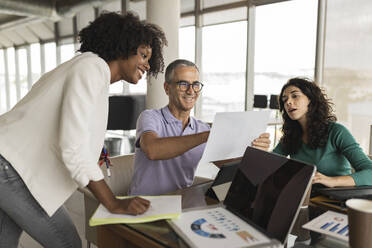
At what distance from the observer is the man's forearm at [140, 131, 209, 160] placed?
1475 mm

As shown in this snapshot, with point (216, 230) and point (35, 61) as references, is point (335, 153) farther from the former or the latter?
point (35, 61)

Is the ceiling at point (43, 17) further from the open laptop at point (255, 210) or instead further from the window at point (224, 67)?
the open laptop at point (255, 210)

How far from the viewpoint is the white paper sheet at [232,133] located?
134 cm

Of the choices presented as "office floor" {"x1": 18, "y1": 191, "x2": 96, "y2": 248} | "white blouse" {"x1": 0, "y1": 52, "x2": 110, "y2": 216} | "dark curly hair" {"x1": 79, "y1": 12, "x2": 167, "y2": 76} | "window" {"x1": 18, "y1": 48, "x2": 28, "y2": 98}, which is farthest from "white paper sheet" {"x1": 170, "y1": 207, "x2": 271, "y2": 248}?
"window" {"x1": 18, "y1": 48, "x2": 28, "y2": 98}

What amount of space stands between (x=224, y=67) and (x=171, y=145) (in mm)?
4233

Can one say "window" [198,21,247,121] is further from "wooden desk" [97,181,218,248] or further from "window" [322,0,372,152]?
"wooden desk" [97,181,218,248]

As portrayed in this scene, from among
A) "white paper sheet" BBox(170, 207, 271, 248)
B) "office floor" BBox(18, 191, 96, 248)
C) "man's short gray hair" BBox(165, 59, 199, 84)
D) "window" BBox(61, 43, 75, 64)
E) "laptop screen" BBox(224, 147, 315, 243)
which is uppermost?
"window" BBox(61, 43, 75, 64)

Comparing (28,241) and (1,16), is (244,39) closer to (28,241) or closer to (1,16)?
(28,241)

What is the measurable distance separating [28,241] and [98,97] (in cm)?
213

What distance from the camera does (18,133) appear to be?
1199 mm

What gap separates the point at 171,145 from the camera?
4.83 ft

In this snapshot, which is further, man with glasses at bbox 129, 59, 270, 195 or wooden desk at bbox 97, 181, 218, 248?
man with glasses at bbox 129, 59, 270, 195

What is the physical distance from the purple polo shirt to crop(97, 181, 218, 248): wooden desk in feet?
1.71

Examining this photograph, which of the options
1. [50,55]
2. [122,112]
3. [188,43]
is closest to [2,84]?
[50,55]
